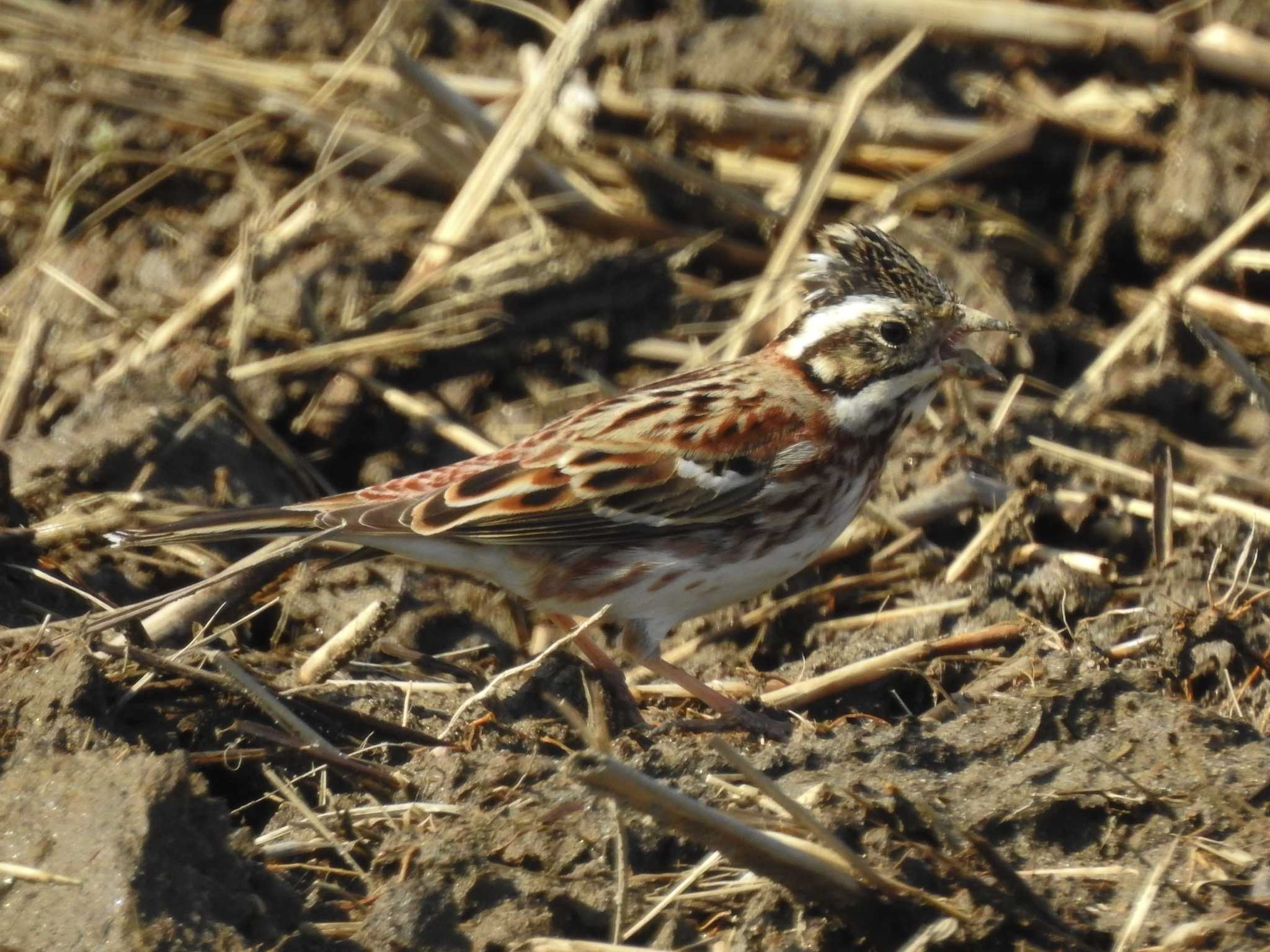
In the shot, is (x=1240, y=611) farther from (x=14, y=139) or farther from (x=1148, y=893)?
(x=14, y=139)

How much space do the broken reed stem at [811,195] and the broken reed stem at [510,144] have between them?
1150 mm

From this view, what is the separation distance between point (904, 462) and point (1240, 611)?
61.3 inches

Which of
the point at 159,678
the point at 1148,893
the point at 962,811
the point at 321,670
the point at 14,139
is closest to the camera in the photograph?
the point at 1148,893

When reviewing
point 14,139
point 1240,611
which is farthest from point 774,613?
point 14,139

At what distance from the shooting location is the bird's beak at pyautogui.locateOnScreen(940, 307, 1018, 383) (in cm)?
567

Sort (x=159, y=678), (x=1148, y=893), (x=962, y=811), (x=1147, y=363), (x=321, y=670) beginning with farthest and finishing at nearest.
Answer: (x=1147, y=363) → (x=321, y=670) → (x=159, y=678) → (x=962, y=811) → (x=1148, y=893)

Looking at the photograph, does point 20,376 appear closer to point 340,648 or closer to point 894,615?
point 340,648

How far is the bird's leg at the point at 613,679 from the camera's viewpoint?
5.33 meters

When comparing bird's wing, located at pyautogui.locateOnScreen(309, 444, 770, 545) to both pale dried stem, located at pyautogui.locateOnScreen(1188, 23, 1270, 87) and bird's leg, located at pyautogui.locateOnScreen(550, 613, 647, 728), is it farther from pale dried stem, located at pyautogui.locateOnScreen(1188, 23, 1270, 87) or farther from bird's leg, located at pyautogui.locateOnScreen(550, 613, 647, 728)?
pale dried stem, located at pyautogui.locateOnScreen(1188, 23, 1270, 87)

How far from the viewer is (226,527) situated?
17.2 feet

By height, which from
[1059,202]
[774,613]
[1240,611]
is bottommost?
[774,613]

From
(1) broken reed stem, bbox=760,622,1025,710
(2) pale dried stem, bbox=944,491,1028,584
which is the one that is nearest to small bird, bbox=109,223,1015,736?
(1) broken reed stem, bbox=760,622,1025,710

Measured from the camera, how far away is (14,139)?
25.7 feet

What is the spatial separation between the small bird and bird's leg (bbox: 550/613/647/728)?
2 centimetres
